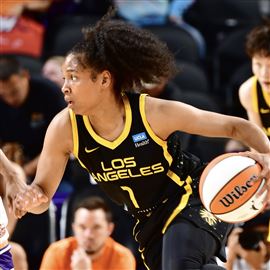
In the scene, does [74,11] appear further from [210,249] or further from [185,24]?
[210,249]

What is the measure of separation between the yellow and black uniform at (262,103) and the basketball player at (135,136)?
1227 mm

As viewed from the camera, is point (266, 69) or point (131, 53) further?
point (266, 69)

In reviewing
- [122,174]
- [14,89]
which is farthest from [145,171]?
[14,89]

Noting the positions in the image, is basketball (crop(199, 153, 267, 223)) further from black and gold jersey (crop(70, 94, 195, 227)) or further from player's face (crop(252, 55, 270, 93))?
player's face (crop(252, 55, 270, 93))

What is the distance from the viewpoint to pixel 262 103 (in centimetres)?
539

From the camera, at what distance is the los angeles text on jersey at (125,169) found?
416 cm

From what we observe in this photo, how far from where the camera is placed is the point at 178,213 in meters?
4.18

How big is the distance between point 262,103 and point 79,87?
1.68 meters

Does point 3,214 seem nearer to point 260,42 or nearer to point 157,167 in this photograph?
point 157,167

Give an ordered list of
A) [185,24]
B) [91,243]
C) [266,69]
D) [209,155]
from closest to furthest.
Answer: [266,69] < [91,243] < [209,155] < [185,24]

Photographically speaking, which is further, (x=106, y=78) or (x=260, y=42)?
(x=260, y=42)

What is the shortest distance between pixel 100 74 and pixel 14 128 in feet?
9.39

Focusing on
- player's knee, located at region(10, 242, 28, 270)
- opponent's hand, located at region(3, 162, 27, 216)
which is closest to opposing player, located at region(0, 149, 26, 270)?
opponent's hand, located at region(3, 162, 27, 216)

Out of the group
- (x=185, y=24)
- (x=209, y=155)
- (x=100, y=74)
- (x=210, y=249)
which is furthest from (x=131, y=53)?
(x=185, y=24)
